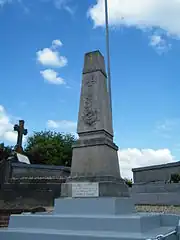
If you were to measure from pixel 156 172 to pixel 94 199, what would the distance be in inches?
434

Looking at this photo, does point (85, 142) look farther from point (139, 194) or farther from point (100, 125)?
point (139, 194)

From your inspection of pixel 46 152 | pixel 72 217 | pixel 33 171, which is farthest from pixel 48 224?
pixel 46 152

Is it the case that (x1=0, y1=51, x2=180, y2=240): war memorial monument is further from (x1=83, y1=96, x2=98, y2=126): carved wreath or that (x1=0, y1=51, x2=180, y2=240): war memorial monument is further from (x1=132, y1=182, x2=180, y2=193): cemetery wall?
(x1=132, y1=182, x2=180, y2=193): cemetery wall

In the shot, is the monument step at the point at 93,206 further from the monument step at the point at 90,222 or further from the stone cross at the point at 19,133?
the stone cross at the point at 19,133

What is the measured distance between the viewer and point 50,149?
1264 inches

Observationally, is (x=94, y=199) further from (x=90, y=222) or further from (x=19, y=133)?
(x=19, y=133)

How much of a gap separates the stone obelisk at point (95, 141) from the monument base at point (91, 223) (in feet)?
1.52

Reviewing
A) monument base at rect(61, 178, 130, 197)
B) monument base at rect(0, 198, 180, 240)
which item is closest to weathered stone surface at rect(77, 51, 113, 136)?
monument base at rect(61, 178, 130, 197)

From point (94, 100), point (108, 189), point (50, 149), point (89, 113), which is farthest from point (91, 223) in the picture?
point (50, 149)

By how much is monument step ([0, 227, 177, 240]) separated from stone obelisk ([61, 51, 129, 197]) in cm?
144

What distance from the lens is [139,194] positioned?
42.2 ft

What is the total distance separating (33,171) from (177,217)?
441 inches

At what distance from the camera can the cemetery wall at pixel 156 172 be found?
1546cm

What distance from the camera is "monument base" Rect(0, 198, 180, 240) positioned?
4922 mm
